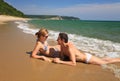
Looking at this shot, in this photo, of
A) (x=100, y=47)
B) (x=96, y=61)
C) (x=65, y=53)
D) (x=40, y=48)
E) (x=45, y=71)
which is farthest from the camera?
(x=100, y=47)

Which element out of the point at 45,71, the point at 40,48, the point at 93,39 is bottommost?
the point at 93,39

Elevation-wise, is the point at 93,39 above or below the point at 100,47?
below

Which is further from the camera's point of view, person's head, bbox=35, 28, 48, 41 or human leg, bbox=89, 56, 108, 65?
person's head, bbox=35, 28, 48, 41

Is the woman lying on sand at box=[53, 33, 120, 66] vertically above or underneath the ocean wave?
above

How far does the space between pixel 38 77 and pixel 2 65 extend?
49.8 inches

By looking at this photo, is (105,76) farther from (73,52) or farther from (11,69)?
(11,69)

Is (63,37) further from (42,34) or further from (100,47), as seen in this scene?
(100,47)

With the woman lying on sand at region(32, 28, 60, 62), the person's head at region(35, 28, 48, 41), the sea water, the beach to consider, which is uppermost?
the person's head at region(35, 28, 48, 41)

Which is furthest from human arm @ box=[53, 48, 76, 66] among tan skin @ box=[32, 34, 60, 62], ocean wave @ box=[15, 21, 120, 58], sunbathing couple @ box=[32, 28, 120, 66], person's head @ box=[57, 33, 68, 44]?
ocean wave @ box=[15, 21, 120, 58]

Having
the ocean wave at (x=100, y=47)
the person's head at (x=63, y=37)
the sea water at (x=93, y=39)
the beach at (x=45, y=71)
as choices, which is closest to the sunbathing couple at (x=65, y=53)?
the person's head at (x=63, y=37)

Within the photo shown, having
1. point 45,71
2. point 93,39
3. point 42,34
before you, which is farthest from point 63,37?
point 93,39

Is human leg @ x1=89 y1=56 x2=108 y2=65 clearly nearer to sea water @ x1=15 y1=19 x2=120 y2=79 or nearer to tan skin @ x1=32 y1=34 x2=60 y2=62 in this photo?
sea water @ x1=15 y1=19 x2=120 y2=79

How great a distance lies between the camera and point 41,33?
22.4 ft

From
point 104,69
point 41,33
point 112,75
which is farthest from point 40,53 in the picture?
point 112,75
